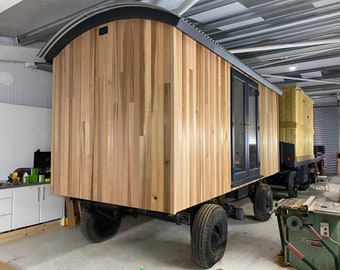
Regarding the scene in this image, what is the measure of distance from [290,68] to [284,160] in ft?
7.52

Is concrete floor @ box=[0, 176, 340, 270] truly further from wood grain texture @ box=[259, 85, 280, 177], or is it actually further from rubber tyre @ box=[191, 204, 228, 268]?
wood grain texture @ box=[259, 85, 280, 177]

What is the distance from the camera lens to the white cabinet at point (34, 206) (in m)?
4.17

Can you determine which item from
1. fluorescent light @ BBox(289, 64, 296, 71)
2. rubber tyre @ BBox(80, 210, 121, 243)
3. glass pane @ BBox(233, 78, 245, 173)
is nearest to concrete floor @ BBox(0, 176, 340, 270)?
rubber tyre @ BBox(80, 210, 121, 243)

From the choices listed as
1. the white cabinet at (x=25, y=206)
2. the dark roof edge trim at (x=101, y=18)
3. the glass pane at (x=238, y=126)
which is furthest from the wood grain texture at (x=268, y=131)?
the white cabinet at (x=25, y=206)

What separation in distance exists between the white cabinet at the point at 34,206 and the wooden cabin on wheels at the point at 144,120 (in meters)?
0.90

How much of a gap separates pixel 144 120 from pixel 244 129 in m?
2.26

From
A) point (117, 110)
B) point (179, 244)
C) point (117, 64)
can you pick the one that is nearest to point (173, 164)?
point (117, 110)

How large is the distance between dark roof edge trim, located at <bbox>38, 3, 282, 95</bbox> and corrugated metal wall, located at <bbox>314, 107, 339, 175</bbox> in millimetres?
11124

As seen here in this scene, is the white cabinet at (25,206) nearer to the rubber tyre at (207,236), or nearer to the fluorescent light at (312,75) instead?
the rubber tyre at (207,236)

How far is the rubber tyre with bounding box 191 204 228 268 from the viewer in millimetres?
3062

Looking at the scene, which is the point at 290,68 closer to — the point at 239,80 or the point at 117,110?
the point at 239,80

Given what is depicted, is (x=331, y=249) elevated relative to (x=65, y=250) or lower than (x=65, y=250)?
elevated

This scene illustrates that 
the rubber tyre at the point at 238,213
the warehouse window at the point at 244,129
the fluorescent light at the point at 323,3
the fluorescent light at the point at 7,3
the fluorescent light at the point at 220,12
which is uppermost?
the fluorescent light at the point at 220,12

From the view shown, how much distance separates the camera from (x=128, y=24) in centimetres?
299
